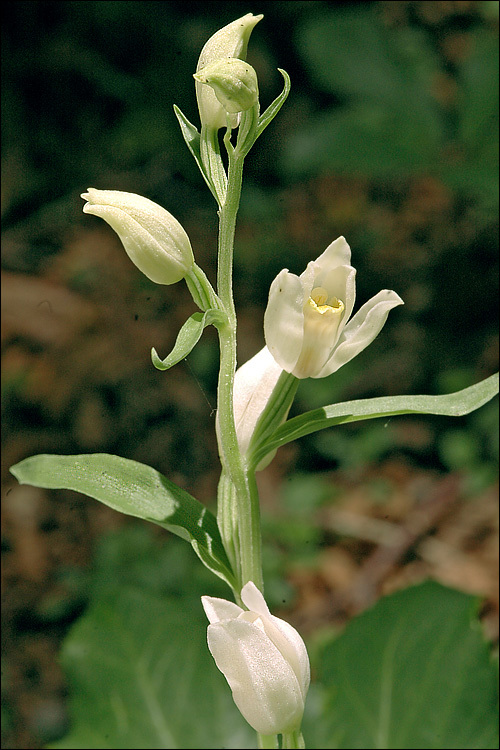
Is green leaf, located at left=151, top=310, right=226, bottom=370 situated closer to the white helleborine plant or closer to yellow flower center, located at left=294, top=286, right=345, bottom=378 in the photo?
yellow flower center, located at left=294, top=286, right=345, bottom=378

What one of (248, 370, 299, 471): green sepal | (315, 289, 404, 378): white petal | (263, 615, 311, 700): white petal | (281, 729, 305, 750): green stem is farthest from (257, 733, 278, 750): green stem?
(315, 289, 404, 378): white petal

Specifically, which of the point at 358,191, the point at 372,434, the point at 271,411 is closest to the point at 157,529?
the point at 372,434

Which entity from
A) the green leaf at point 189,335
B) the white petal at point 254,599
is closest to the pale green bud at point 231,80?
the green leaf at point 189,335

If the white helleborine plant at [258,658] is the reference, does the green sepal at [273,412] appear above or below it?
above

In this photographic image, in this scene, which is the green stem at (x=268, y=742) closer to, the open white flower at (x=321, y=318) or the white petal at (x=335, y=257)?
the open white flower at (x=321, y=318)

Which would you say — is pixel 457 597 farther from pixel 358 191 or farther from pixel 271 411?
pixel 358 191
